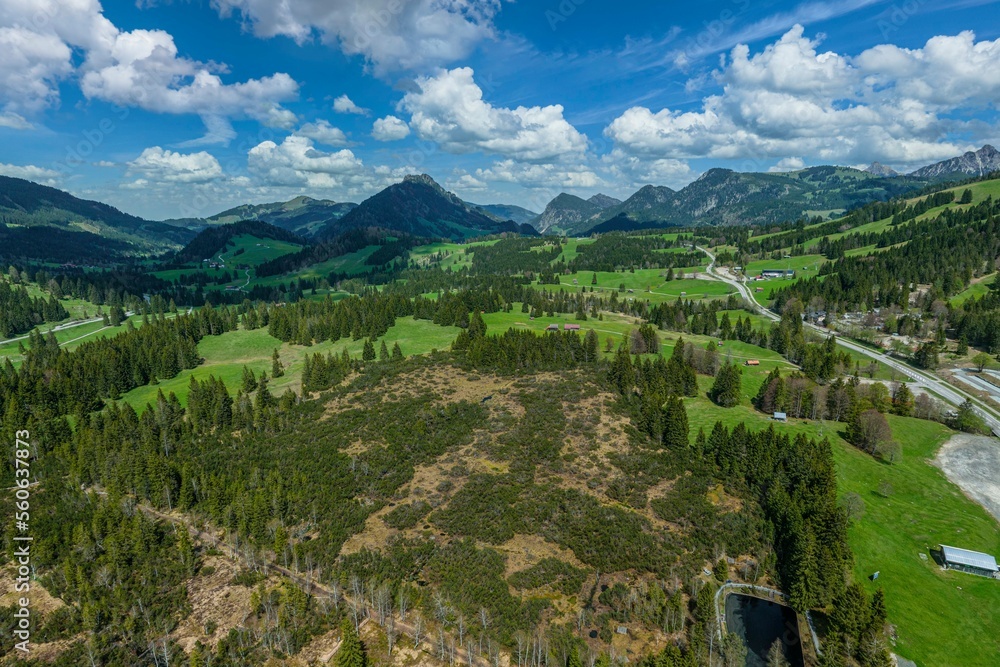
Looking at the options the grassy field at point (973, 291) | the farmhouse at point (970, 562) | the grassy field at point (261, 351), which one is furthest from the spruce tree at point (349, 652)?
the grassy field at point (973, 291)

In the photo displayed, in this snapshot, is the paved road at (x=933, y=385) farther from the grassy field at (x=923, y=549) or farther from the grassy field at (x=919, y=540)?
the grassy field at (x=923, y=549)

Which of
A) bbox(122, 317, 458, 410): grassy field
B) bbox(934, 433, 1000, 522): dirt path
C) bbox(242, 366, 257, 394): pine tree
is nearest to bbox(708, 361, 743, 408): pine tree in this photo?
bbox(934, 433, 1000, 522): dirt path

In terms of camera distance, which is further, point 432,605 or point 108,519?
point 108,519

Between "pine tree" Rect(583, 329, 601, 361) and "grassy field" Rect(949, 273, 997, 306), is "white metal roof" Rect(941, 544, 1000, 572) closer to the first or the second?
"pine tree" Rect(583, 329, 601, 361)

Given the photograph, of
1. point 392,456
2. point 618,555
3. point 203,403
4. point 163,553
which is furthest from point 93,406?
point 618,555

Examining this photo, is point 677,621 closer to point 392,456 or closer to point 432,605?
point 432,605

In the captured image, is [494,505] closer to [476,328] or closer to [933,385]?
[476,328]

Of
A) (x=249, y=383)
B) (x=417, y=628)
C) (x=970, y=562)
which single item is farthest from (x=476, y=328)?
(x=970, y=562)
